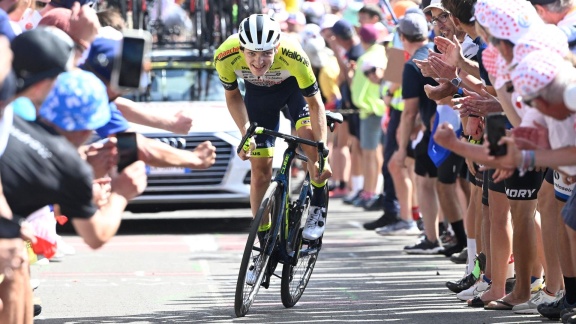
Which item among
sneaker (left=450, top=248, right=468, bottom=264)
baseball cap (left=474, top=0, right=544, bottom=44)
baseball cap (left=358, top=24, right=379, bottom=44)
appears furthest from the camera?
baseball cap (left=358, top=24, right=379, bottom=44)

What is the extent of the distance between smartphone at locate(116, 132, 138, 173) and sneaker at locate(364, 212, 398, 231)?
8.53 m

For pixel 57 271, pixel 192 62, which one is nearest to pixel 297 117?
pixel 57 271

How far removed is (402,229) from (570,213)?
720 cm

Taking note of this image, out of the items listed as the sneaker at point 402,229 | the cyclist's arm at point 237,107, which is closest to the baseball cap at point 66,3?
the cyclist's arm at point 237,107

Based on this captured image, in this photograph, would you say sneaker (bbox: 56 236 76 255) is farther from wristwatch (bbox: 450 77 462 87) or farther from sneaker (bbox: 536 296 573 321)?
sneaker (bbox: 536 296 573 321)

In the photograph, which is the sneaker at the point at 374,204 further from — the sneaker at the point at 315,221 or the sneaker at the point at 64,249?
the sneaker at the point at 315,221

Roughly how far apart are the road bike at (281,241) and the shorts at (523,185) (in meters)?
1.32

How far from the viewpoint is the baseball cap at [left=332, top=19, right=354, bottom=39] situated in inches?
691

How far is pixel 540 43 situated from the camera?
6.93m

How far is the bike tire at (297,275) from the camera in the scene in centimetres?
935

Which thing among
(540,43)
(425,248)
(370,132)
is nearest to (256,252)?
(540,43)

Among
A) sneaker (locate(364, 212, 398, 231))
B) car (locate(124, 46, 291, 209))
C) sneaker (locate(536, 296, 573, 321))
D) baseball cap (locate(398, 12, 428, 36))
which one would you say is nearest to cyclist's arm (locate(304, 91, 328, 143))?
sneaker (locate(536, 296, 573, 321))

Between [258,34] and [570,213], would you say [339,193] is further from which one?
[570,213]

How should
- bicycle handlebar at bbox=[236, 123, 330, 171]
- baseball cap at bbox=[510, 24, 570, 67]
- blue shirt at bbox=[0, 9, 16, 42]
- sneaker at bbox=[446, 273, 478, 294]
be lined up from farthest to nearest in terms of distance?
1. sneaker at bbox=[446, 273, 478, 294]
2. bicycle handlebar at bbox=[236, 123, 330, 171]
3. baseball cap at bbox=[510, 24, 570, 67]
4. blue shirt at bbox=[0, 9, 16, 42]
